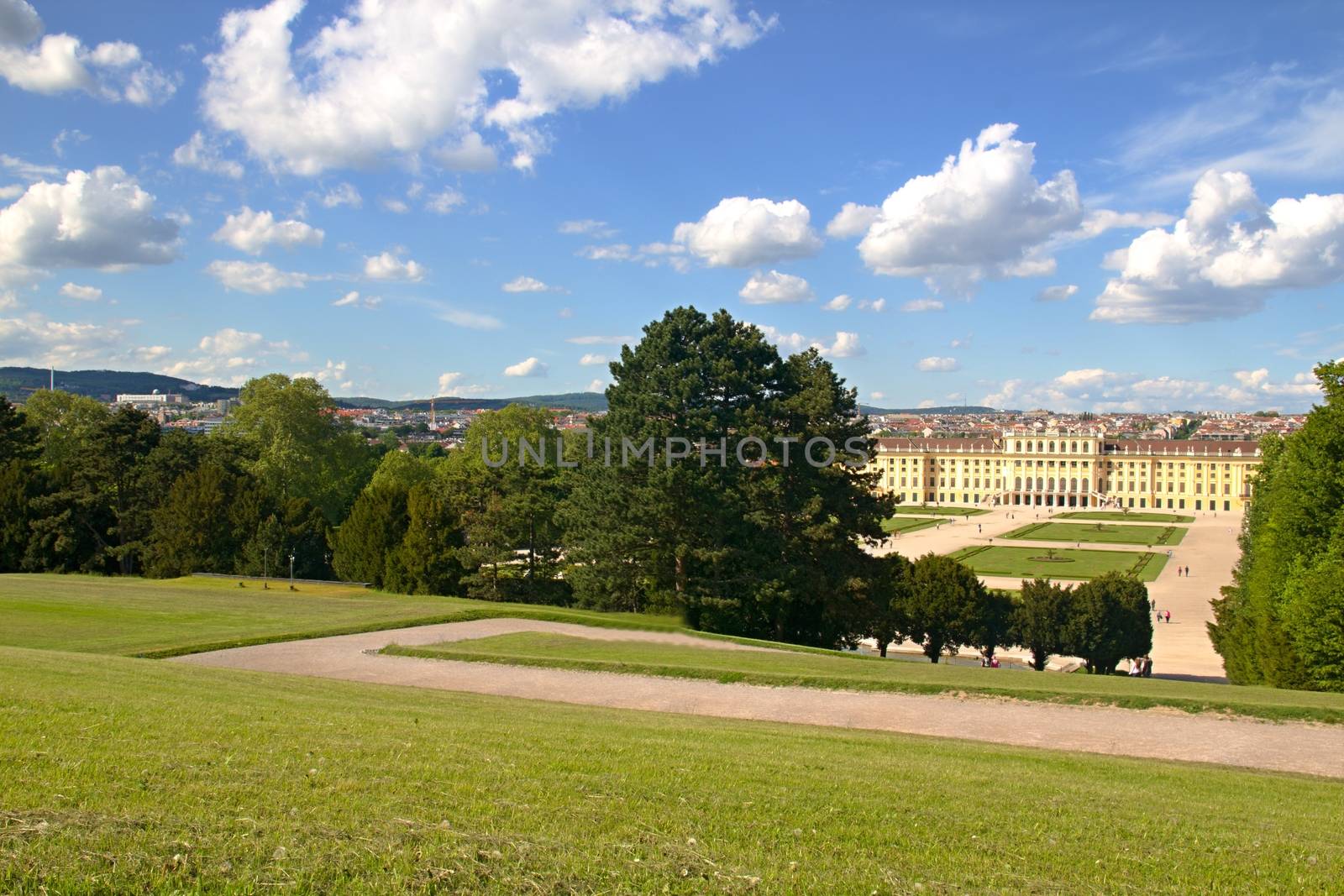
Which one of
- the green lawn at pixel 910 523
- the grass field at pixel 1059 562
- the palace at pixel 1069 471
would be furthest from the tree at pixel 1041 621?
the palace at pixel 1069 471

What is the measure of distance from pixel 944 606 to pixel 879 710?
82.7ft

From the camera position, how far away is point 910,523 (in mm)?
111062

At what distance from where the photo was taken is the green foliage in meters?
23.5

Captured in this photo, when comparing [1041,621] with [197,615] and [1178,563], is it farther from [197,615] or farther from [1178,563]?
[1178,563]

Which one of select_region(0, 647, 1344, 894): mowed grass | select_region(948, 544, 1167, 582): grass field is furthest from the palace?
select_region(0, 647, 1344, 894): mowed grass

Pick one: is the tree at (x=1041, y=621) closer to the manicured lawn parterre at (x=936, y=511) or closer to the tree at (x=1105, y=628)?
the tree at (x=1105, y=628)

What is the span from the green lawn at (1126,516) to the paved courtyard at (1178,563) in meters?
2.36

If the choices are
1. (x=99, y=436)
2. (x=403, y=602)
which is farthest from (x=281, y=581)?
(x=99, y=436)

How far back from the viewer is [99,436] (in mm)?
44531

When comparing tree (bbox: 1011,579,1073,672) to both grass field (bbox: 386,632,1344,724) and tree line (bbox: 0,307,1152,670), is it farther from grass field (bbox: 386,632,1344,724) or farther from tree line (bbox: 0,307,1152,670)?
grass field (bbox: 386,632,1344,724)

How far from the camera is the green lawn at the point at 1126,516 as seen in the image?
4734 inches

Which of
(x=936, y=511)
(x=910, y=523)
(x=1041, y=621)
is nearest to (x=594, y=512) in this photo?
(x=1041, y=621)

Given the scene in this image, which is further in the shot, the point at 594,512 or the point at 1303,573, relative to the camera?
the point at 594,512

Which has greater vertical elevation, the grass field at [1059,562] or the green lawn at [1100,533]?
the green lawn at [1100,533]
